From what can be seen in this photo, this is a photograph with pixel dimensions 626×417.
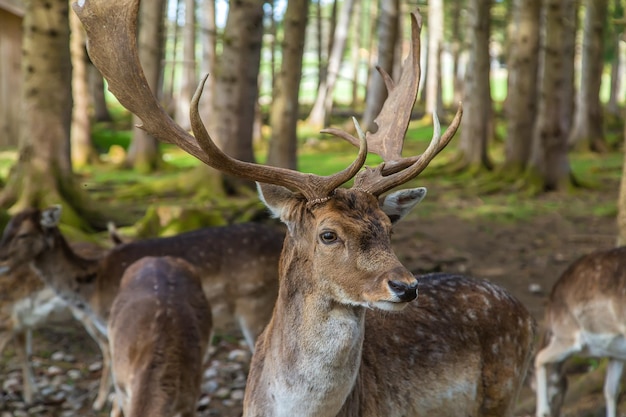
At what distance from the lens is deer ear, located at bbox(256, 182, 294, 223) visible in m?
3.89

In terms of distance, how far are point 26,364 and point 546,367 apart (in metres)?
4.07

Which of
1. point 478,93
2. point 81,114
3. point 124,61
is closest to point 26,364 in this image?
point 124,61

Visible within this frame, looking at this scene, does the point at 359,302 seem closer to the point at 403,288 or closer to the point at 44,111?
the point at 403,288

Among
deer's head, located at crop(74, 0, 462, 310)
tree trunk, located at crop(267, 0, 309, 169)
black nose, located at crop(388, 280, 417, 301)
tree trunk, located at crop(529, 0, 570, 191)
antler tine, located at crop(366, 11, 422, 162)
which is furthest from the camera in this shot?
tree trunk, located at crop(529, 0, 570, 191)

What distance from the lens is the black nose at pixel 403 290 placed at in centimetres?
336

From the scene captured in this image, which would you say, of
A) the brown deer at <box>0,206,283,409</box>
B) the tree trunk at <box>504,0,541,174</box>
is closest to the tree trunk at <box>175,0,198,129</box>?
the tree trunk at <box>504,0,541,174</box>

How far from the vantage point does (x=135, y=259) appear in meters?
7.12

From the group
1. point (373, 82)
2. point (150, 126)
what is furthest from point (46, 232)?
point (373, 82)

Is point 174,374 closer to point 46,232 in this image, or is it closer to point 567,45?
point 46,232

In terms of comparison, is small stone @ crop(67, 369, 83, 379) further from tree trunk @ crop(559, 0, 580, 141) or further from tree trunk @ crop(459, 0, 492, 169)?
tree trunk @ crop(459, 0, 492, 169)

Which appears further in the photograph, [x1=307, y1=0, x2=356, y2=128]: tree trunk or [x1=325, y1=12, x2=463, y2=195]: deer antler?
[x1=307, y1=0, x2=356, y2=128]: tree trunk

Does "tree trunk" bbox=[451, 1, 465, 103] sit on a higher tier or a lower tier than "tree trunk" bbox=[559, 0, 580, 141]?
higher

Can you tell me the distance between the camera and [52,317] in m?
7.64

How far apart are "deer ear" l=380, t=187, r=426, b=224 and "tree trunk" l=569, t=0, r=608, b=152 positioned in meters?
19.0
